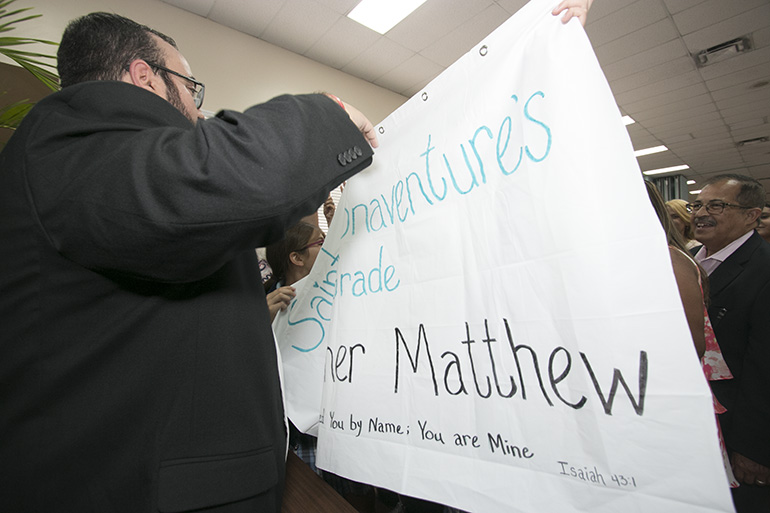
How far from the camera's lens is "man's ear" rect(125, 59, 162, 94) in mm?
670

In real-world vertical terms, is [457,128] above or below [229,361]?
above

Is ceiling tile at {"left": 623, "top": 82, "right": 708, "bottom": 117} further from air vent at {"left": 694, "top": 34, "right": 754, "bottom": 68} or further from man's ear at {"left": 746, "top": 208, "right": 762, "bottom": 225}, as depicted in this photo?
man's ear at {"left": 746, "top": 208, "right": 762, "bottom": 225}

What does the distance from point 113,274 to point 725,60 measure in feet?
19.1

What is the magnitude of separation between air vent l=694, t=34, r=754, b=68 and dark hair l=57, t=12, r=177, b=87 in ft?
17.0

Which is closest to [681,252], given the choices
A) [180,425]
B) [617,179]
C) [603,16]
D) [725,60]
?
[617,179]

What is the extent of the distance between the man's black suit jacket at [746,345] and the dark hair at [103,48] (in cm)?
215

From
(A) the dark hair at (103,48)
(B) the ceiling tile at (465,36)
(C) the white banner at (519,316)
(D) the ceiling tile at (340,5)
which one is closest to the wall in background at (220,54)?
(D) the ceiling tile at (340,5)

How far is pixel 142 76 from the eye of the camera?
68 cm

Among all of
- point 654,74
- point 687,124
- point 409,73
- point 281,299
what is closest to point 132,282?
point 281,299

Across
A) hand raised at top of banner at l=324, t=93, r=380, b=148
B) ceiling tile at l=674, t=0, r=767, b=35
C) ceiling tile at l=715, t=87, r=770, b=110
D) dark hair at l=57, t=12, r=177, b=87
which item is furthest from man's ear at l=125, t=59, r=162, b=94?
ceiling tile at l=715, t=87, r=770, b=110

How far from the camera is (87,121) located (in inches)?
19.7

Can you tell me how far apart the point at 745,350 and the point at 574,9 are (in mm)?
1675

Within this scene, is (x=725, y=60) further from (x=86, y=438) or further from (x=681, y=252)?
(x=86, y=438)

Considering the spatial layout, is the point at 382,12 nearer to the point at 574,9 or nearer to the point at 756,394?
the point at 574,9
